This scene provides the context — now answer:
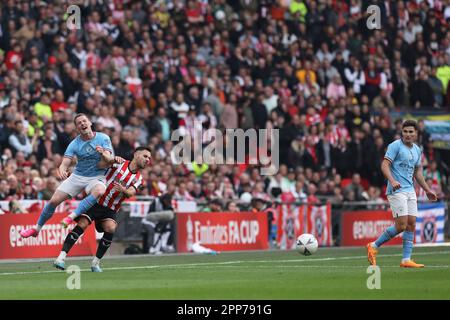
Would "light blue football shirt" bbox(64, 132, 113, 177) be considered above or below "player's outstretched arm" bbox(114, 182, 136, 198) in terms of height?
above

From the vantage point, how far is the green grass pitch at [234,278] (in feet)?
A: 52.7

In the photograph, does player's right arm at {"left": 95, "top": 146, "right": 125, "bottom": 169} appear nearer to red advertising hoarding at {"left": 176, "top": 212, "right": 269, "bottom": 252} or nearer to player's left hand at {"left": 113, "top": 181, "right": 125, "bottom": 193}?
player's left hand at {"left": 113, "top": 181, "right": 125, "bottom": 193}

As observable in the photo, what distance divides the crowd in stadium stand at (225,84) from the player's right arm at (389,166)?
31.6ft

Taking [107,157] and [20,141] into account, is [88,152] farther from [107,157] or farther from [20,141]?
[20,141]

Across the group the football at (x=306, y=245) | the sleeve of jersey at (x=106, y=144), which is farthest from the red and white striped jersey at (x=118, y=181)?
the football at (x=306, y=245)

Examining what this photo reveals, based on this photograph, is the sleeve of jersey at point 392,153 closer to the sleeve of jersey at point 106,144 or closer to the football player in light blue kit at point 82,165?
the football player in light blue kit at point 82,165

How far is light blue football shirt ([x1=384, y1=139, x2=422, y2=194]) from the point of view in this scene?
21.1 m

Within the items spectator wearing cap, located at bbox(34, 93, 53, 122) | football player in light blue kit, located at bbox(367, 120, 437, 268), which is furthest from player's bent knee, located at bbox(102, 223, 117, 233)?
spectator wearing cap, located at bbox(34, 93, 53, 122)

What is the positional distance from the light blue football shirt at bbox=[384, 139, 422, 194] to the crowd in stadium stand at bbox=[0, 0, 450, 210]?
9.62 m

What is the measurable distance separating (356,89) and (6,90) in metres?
12.9

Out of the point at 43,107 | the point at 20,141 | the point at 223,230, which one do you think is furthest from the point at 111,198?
the point at 43,107
